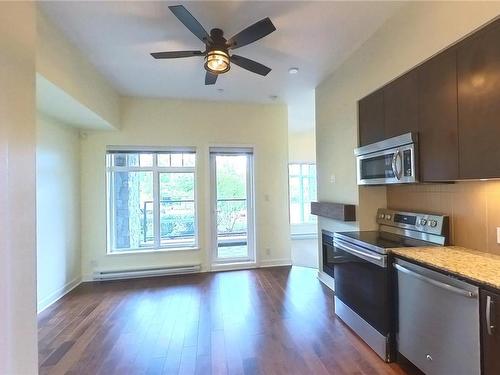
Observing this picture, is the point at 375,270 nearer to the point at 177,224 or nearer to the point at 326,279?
the point at 326,279

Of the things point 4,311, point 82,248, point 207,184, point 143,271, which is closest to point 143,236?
point 143,271

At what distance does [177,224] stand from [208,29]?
319 cm

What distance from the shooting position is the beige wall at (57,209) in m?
3.49

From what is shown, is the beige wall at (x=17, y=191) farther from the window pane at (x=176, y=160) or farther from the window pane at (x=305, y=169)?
the window pane at (x=305, y=169)

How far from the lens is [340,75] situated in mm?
3596

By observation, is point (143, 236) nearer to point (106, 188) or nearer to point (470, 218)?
point (106, 188)

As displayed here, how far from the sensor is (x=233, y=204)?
5105 mm

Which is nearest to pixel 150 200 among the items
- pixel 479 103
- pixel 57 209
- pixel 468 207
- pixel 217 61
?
pixel 57 209

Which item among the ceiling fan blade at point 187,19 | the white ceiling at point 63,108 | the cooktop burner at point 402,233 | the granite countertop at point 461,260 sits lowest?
the granite countertop at point 461,260

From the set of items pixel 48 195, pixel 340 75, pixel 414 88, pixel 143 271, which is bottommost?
pixel 143 271

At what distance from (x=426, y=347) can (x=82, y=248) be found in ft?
15.2

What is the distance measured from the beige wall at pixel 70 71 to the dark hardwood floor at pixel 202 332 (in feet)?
7.87

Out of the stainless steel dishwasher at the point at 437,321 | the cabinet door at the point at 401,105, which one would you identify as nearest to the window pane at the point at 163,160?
the cabinet door at the point at 401,105

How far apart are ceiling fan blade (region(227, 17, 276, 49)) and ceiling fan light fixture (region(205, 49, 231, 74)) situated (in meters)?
0.10
